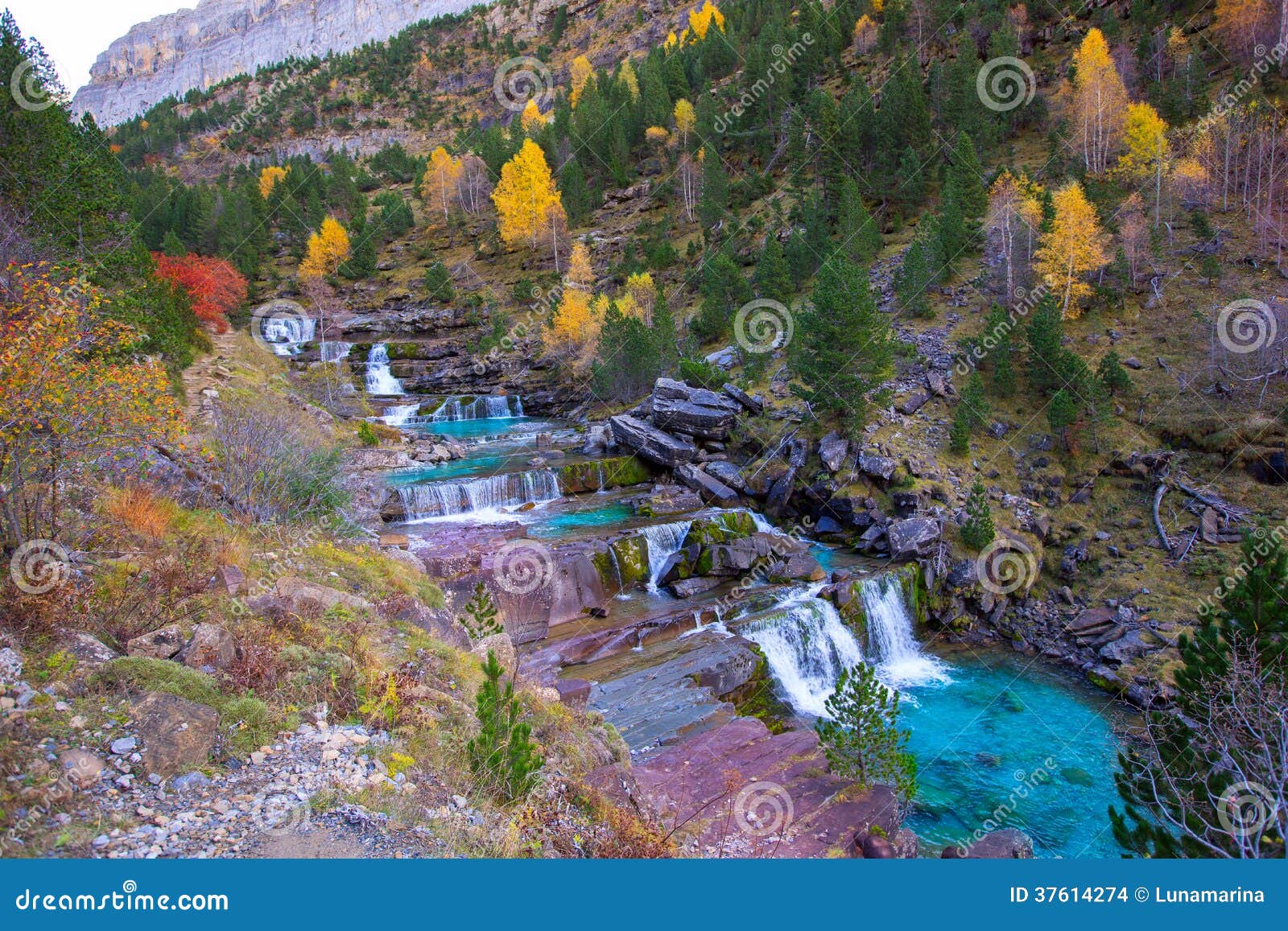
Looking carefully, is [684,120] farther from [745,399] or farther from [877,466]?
[877,466]

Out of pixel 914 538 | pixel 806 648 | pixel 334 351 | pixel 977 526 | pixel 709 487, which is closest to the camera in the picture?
pixel 806 648

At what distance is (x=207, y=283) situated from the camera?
39.7 m

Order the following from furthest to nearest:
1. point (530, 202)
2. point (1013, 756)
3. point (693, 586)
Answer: point (530, 202) → point (693, 586) → point (1013, 756)

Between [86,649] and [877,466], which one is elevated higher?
[86,649]

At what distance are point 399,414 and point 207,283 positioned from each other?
13.9m

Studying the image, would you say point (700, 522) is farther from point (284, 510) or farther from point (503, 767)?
point (503, 767)

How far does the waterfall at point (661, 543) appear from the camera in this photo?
A: 70.4 feet

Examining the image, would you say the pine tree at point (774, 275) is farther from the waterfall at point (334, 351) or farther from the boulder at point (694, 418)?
the waterfall at point (334, 351)

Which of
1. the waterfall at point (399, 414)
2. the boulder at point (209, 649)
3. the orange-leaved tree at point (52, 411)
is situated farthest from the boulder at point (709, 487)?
the waterfall at point (399, 414)

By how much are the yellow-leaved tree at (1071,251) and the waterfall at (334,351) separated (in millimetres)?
47746

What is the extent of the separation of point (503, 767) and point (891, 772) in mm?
7212

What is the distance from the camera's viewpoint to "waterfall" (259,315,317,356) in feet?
170

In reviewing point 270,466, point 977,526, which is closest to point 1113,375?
point 977,526

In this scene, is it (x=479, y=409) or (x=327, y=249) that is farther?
(x=327, y=249)
